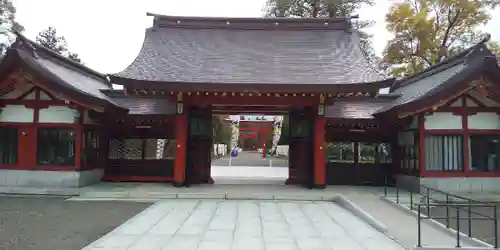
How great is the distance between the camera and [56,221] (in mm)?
7617

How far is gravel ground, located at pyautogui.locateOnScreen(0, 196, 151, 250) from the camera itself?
6.08m

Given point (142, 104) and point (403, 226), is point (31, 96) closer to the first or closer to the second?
→ point (142, 104)

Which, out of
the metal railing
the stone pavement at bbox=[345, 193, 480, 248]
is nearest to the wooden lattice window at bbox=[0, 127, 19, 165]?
the stone pavement at bbox=[345, 193, 480, 248]

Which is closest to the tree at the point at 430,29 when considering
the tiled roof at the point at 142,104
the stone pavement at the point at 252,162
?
the stone pavement at the point at 252,162

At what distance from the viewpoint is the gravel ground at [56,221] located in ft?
20.0

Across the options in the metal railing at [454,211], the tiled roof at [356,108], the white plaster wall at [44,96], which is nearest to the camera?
the metal railing at [454,211]

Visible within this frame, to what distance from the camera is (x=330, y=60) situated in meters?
13.8

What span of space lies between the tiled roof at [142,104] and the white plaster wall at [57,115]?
210cm

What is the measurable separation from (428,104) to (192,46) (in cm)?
889

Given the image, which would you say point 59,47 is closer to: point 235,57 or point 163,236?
point 235,57

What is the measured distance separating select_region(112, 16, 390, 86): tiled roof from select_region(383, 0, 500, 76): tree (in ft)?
38.5

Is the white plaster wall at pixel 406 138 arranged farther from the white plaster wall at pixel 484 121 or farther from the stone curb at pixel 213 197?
the stone curb at pixel 213 197

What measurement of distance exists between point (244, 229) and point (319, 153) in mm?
5751

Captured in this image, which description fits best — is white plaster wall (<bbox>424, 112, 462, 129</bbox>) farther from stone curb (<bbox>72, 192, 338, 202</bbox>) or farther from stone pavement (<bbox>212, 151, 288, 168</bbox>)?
stone pavement (<bbox>212, 151, 288, 168</bbox>)
